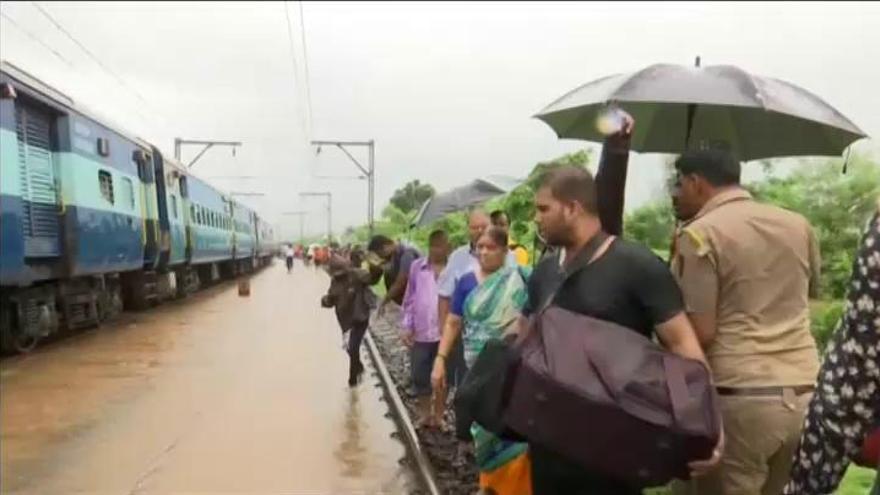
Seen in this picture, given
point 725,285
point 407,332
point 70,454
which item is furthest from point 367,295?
point 725,285

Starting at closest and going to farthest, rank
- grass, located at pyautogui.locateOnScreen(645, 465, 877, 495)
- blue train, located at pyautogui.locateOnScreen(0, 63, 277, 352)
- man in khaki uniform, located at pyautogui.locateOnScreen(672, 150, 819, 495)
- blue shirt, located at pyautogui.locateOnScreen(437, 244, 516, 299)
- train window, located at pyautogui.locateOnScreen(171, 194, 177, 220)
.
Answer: man in khaki uniform, located at pyautogui.locateOnScreen(672, 150, 819, 495) → grass, located at pyautogui.locateOnScreen(645, 465, 877, 495) → blue shirt, located at pyautogui.locateOnScreen(437, 244, 516, 299) → blue train, located at pyautogui.locateOnScreen(0, 63, 277, 352) → train window, located at pyautogui.locateOnScreen(171, 194, 177, 220)

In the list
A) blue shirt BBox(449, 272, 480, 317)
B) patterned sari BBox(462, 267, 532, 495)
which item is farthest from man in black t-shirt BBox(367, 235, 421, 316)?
patterned sari BBox(462, 267, 532, 495)

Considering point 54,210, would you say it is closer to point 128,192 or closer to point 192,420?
point 128,192

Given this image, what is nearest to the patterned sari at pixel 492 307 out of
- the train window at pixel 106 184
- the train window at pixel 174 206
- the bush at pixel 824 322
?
the bush at pixel 824 322

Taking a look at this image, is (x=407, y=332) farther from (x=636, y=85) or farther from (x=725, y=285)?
(x=725, y=285)

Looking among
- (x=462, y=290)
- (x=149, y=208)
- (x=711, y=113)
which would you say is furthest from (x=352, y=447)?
(x=149, y=208)

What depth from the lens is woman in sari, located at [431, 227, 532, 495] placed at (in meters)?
3.99

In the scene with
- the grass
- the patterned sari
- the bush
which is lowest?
the grass

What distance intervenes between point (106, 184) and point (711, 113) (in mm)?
13404

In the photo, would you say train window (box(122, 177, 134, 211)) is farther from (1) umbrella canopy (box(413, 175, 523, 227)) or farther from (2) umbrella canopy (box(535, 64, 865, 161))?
(2) umbrella canopy (box(535, 64, 865, 161))

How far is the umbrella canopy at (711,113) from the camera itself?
4.48 m

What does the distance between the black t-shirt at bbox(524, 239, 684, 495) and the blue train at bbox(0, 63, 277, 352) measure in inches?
393

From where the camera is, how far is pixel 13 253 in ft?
39.5

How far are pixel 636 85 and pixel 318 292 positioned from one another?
102 ft
